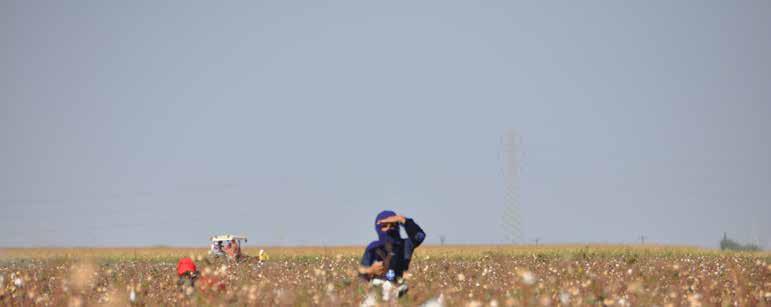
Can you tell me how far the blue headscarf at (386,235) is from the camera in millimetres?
13625

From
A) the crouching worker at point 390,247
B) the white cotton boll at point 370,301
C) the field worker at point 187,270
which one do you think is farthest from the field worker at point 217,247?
the white cotton boll at point 370,301

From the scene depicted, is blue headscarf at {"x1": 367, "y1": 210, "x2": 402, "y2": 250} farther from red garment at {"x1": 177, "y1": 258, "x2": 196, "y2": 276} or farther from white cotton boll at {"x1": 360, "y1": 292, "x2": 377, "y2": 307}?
red garment at {"x1": 177, "y1": 258, "x2": 196, "y2": 276}

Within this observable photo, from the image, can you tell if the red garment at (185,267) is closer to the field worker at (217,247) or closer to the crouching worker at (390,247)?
the crouching worker at (390,247)

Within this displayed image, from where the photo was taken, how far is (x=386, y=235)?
13.9m

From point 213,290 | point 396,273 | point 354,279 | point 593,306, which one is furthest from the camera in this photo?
point 396,273

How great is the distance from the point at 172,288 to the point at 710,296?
281 inches

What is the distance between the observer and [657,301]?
12336mm

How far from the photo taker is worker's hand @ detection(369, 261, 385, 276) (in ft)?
42.3

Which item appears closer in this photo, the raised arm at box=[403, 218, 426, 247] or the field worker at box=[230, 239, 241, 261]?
the raised arm at box=[403, 218, 426, 247]

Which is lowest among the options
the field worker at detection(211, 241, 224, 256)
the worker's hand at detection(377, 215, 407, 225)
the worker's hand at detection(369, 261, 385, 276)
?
the worker's hand at detection(369, 261, 385, 276)

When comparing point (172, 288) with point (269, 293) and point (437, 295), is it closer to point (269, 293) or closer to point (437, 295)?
point (269, 293)

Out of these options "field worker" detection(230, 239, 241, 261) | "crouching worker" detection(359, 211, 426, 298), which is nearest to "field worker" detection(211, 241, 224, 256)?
"field worker" detection(230, 239, 241, 261)

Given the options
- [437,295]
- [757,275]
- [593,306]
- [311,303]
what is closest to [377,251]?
[437,295]

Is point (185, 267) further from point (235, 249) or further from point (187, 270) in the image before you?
point (235, 249)
